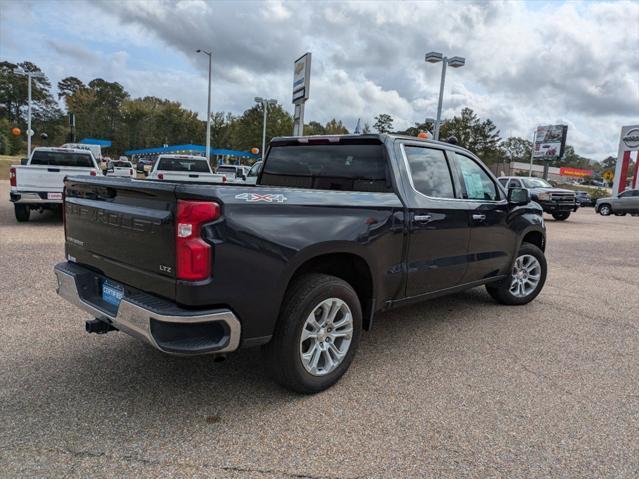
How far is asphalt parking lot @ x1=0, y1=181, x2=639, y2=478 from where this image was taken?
2.63 metres

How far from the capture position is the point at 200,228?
2.66m

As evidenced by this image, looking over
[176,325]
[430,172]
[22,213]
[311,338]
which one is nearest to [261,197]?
[176,325]

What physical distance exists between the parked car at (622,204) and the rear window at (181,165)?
23592 mm

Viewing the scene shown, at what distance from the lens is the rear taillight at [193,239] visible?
8.72 feet

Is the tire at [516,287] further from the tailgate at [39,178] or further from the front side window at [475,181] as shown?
the tailgate at [39,178]

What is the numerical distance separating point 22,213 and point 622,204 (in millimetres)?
28633

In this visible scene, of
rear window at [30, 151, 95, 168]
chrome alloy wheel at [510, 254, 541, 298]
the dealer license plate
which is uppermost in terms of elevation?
rear window at [30, 151, 95, 168]

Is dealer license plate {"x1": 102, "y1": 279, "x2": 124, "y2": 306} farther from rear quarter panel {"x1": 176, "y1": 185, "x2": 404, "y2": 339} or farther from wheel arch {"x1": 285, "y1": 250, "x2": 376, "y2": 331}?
wheel arch {"x1": 285, "y1": 250, "x2": 376, "y2": 331}

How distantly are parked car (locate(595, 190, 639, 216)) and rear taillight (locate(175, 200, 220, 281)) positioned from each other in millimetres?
29912

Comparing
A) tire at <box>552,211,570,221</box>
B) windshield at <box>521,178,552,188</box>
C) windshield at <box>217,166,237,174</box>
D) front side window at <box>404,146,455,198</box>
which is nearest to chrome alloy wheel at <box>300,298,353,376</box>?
front side window at <box>404,146,455,198</box>

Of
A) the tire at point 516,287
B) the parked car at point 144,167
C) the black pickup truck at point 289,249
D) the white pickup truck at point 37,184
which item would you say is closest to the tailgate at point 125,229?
the black pickup truck at point 289,249

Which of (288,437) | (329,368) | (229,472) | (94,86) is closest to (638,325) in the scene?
(329,368)

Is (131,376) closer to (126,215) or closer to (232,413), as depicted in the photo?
(232,413)

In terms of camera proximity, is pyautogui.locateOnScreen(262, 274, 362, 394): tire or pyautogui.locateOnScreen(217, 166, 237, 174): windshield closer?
pyautogui.locateOnScreen(262, 274, 362, 394): tire
